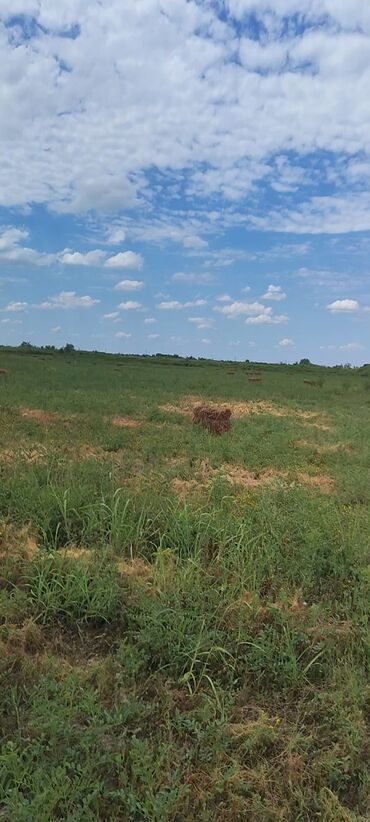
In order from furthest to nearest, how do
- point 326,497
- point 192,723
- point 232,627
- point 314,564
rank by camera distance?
point 326,497
point 314,564
point 232,627
point 192,723

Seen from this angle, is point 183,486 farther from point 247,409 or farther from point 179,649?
point 247,409

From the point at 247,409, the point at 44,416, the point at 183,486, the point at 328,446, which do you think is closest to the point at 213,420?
the point at 328,446

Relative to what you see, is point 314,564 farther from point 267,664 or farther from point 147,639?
point 147,639

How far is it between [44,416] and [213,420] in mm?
3435

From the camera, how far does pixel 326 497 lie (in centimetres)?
625

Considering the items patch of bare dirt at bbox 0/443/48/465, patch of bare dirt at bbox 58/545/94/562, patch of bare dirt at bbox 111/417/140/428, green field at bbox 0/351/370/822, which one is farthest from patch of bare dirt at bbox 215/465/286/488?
patch of bare dirt at bbox 111/417/140/428

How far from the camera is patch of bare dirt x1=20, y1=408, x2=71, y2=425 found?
34.3ft

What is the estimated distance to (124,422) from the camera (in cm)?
1130

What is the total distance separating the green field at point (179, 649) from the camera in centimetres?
237

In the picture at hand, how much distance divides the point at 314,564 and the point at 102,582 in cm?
164

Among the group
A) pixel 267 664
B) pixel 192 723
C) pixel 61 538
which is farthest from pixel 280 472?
pixel 192 723

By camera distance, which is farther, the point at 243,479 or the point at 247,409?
the point at 247,409

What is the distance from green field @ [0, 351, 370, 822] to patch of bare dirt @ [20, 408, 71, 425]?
4.20m

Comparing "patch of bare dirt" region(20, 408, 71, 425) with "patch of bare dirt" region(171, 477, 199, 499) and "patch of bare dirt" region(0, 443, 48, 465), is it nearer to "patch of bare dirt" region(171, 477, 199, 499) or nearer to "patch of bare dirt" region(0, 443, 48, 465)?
"patch of bare dirt" region(0, 443, 48, 465)
